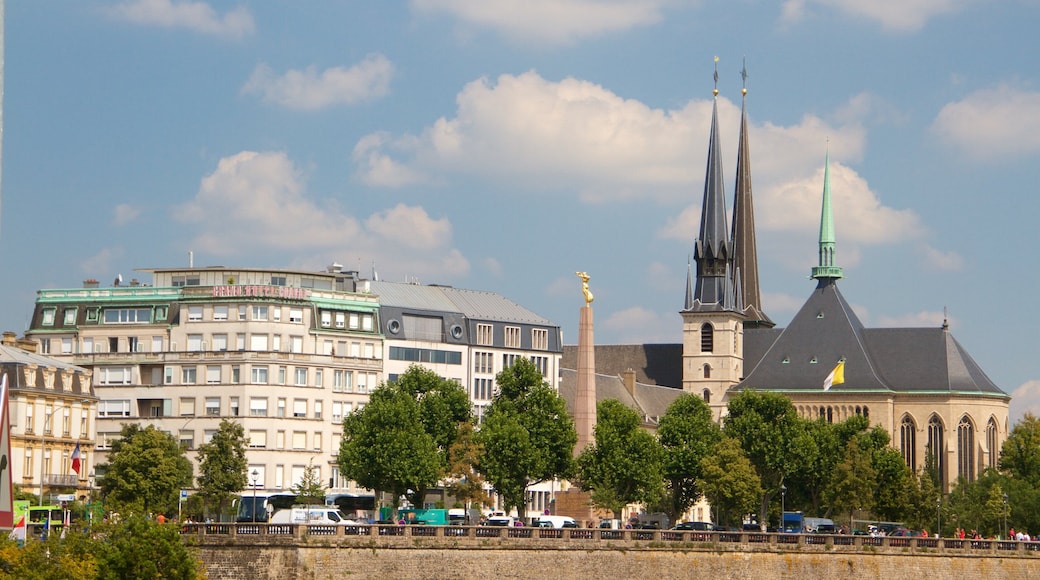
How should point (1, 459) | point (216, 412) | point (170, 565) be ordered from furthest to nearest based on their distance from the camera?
point (216, 412)
point (170, 565)
point (1, 459)

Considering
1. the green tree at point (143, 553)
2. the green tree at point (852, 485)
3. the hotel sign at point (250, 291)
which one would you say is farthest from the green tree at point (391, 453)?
Result: the green tree at point (143, 553)

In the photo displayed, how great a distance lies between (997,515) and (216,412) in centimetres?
5716

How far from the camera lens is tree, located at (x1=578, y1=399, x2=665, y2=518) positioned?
122812 millimetres

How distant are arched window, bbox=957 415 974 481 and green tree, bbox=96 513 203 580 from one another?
13522 centimetres

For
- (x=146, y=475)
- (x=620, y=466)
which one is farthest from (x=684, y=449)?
(x=146, y=475)

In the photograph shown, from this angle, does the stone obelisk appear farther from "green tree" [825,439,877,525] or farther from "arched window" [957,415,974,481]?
"arched window" [957,415,974,481]

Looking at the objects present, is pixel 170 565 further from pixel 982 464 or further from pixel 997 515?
pixel 982 464

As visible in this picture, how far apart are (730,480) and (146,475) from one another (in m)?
42.3

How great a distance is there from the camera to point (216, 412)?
131375 mm

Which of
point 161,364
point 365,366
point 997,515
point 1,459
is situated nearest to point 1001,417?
point 997,515

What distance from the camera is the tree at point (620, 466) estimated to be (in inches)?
4835

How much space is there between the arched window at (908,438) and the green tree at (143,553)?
444ft

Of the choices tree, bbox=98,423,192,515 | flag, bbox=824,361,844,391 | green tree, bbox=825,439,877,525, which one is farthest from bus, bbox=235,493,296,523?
flag, bbox=824,361,844,391

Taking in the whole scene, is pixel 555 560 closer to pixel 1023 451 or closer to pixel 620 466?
pixel 620 466
